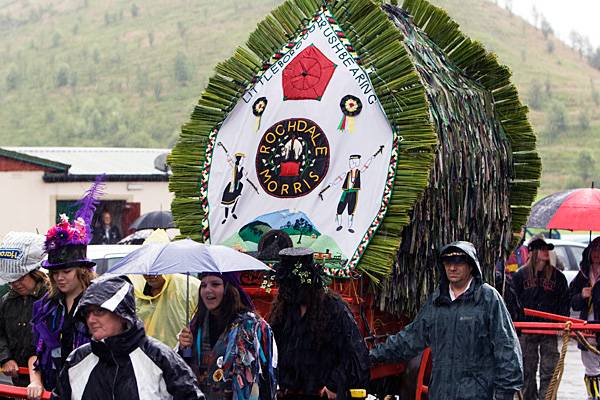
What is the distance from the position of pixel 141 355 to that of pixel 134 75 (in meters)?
79.6

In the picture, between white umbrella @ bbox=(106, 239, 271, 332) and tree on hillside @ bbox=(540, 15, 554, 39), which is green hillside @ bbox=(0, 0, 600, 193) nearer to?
tree on hillside @ bbox=(540, 15, 554, 39)

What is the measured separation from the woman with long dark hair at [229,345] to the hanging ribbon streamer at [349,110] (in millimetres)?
2398

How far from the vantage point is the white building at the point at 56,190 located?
28.0 m

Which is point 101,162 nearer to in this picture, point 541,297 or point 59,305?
point 541,297

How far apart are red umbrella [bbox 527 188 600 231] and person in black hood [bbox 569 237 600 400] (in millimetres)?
286

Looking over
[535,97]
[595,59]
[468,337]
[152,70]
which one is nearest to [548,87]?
[535,97]

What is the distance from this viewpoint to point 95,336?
557cm

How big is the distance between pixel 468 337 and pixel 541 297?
5210 mm

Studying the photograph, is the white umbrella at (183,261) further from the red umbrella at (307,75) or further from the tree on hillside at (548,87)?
the tree on hillside at (548,87)

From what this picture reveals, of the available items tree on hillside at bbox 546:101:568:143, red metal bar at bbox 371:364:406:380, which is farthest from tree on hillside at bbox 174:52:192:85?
red metal bar at bbox 371:364:406:380

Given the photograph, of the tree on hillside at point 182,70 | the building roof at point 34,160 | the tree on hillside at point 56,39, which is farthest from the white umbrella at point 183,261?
the tree on hillside at point 56,39

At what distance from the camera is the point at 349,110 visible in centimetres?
932

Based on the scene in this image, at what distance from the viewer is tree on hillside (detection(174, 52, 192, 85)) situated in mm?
82500

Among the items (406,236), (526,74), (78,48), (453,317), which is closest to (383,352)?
(453,317)
